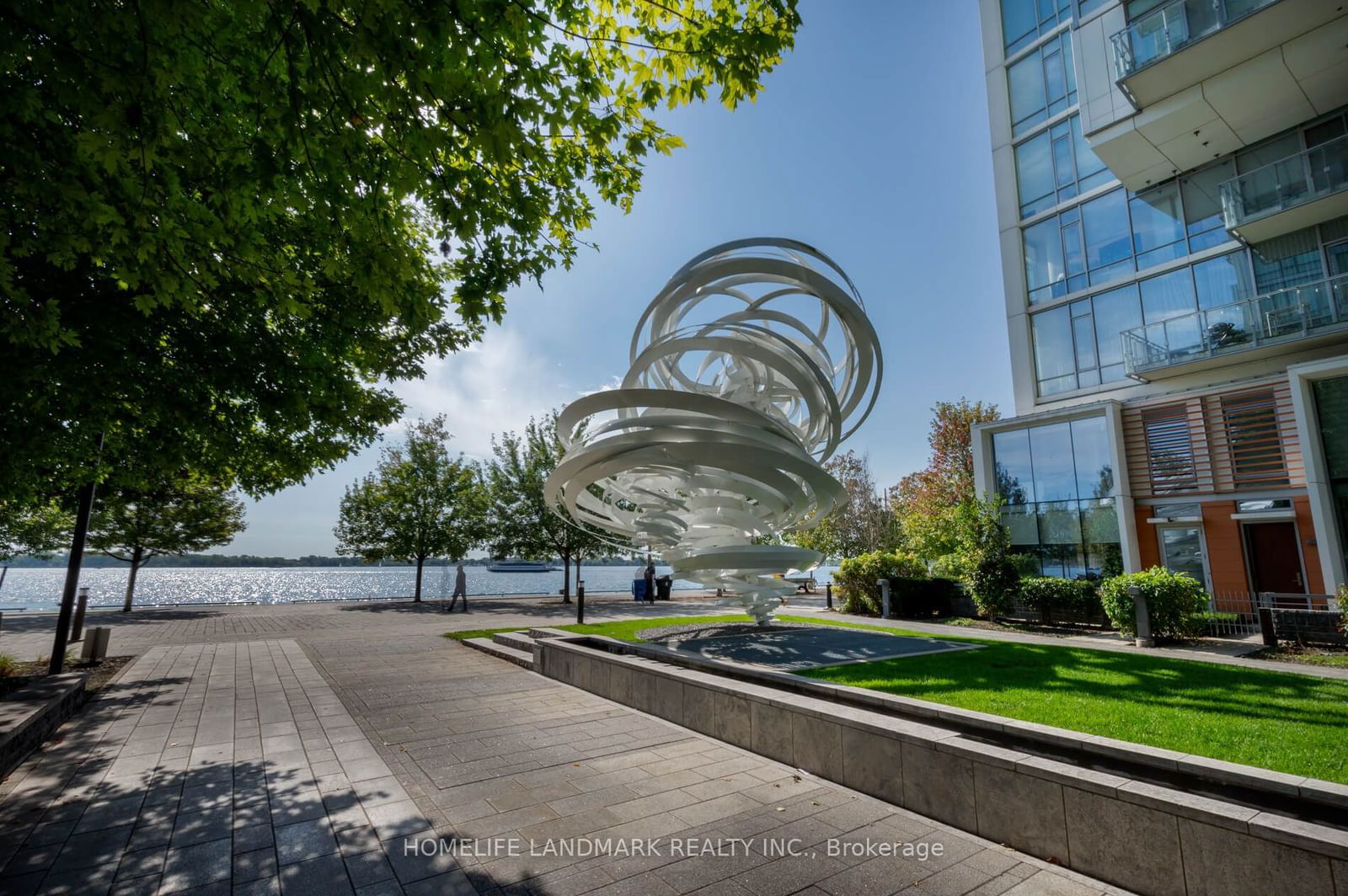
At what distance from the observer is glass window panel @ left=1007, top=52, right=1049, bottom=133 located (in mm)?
24969

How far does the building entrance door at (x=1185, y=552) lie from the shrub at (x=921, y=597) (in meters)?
6.41

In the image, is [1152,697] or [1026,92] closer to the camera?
[1152,697]

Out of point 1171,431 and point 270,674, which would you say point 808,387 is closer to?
point 270,674

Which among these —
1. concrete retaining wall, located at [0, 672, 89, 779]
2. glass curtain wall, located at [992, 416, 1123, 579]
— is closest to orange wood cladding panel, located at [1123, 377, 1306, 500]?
glass curtain wall, located at [992, 416, 1123, 579]

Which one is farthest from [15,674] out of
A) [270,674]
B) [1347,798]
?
[1347,798]

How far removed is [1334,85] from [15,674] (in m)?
32.4

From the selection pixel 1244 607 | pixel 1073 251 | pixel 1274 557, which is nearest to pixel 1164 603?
pixel 1244 607

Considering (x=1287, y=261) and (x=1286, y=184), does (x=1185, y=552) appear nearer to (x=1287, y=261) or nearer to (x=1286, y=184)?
(x=1287, y=261)

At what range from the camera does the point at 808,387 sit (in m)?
11.1

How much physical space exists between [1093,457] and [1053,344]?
15.8 feet

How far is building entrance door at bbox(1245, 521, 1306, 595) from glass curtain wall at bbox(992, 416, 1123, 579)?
10.4 ft

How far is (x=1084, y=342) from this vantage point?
880 inches

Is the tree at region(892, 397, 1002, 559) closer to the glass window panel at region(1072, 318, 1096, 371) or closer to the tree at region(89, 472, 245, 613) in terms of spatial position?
the glass window panel at region(1072, 318, 1096, 371)

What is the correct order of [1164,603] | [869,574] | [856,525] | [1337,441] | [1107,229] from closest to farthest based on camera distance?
[1164,603] < [1337,441] < [869,574] < [1107,229] < [856,525]
